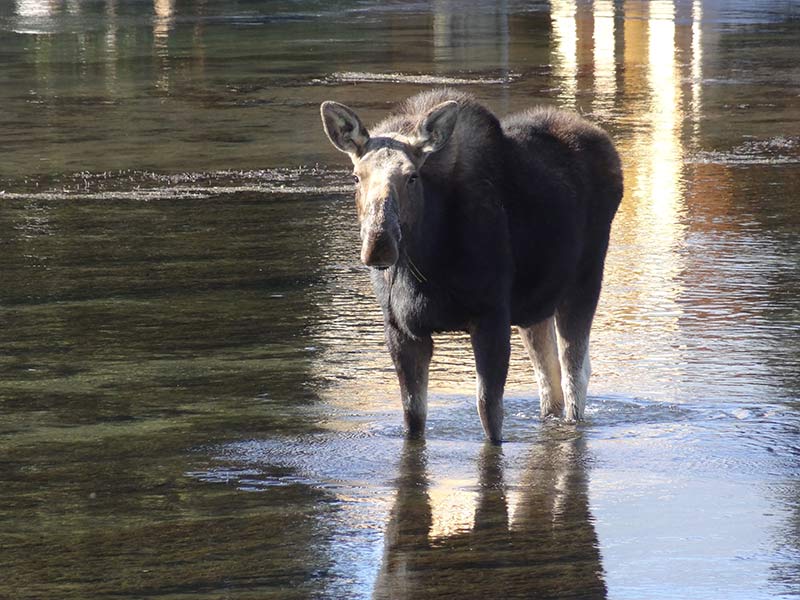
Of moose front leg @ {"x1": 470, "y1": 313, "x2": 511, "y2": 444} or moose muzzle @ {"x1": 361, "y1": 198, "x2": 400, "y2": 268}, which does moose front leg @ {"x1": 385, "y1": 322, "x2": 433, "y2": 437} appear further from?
moose muzzle @ {"x1": 361, "y1": 198, "x2": 400, "y2": 268}

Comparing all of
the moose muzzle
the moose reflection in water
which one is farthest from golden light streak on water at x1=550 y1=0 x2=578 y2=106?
the moose muzzle

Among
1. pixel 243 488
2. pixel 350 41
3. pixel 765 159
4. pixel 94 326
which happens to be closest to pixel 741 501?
pixel 243 488

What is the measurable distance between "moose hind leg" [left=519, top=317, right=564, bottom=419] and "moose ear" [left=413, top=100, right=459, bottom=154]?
1.31 meters

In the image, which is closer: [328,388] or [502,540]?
[502,540]

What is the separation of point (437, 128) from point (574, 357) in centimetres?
136

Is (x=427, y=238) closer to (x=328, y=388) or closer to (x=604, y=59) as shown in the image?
(x=328, y=388)

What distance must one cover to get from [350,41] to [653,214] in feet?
48.5

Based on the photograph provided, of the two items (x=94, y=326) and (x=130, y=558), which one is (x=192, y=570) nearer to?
(x=130, y=558)

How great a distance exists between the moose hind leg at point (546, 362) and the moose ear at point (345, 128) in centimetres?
150

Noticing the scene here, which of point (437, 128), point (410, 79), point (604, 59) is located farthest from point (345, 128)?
point (604, 59)

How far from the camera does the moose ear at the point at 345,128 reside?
22.1ft

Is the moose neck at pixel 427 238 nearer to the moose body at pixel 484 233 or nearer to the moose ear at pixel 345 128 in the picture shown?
the moose body at pixel 484 233

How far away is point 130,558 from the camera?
574cm

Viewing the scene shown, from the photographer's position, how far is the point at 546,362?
7988 millimetres
